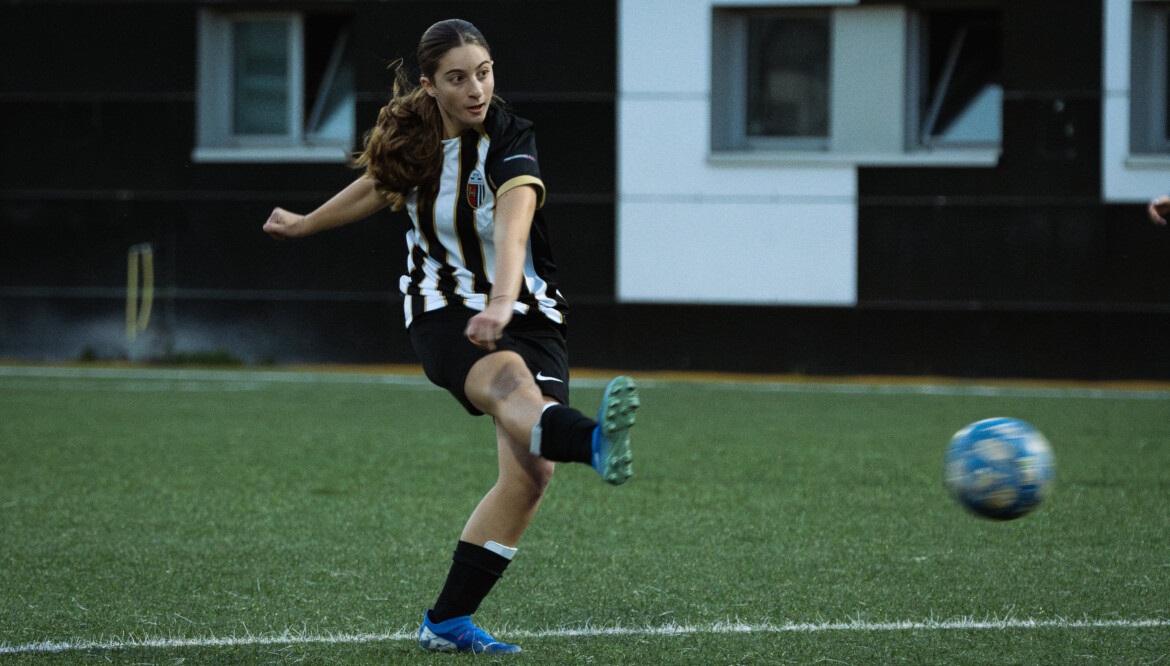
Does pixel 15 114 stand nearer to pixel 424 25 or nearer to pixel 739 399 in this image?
pixel 424 25

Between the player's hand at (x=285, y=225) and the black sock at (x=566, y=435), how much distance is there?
1164mm

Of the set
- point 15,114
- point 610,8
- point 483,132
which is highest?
point 610,8

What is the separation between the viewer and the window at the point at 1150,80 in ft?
52.9

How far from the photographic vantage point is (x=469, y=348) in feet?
12.9

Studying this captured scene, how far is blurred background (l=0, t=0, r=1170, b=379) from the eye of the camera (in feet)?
52.2

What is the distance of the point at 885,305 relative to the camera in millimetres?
16391

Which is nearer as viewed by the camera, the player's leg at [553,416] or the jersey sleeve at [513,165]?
the player's leg at [553,416]

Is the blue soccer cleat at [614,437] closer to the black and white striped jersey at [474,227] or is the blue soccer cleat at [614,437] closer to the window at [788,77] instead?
the black and white striped jersey at [474,227]

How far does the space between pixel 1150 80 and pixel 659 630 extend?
13957 millimetres

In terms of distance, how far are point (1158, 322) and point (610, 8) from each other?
7.42m

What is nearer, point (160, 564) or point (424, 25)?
point (160, 564)

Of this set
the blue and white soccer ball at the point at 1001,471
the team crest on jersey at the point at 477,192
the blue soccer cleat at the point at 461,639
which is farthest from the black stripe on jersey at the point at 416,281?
the blue and white soccer ball at the point at 1001,471

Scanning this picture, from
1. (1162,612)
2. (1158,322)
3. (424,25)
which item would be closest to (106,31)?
(424,25)

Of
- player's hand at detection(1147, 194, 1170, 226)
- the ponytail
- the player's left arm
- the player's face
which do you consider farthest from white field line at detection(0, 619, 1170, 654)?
player's hand at detection(1147, 194, 1170, 226)
